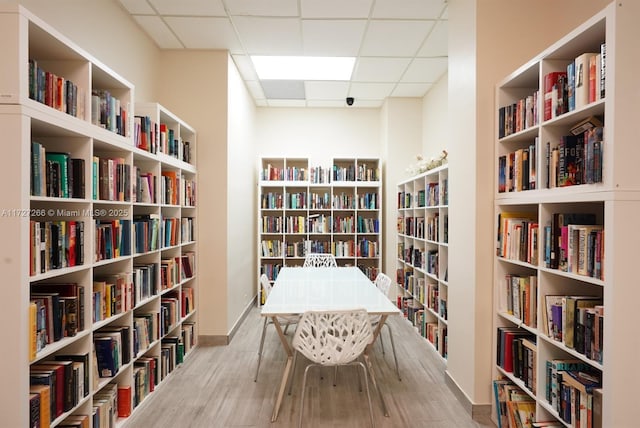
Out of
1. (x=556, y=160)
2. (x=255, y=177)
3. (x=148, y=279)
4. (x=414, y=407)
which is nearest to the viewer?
(x=556, y=160)

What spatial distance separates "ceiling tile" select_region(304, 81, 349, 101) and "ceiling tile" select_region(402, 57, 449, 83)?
900 mm

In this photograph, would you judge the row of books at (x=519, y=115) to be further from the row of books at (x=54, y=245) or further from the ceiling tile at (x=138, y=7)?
the ceiling tile at (x=138, y=7)

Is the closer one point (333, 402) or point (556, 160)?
point (556, 160)

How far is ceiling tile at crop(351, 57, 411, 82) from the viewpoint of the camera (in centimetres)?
429

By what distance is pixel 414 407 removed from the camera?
8.76 feet

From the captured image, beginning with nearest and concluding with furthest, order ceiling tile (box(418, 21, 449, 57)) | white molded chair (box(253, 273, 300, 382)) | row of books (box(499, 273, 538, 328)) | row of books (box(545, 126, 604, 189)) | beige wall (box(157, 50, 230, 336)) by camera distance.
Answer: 1. row of books (box(545, 126, 604, 189))
2. row of books (box(499, 273, 538, 328))
3. white molded chair (box(253, 273, 300, 382))
4. ceiling tile (box(418, 21, 449, 57))
5. beige wall (box(157, 50, 230, 336))

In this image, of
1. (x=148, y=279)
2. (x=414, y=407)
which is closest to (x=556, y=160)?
(x=414, y=407)

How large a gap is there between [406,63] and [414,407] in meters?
3.79

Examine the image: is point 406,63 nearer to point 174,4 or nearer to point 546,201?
point 174,4

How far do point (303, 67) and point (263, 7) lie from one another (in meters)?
1.34

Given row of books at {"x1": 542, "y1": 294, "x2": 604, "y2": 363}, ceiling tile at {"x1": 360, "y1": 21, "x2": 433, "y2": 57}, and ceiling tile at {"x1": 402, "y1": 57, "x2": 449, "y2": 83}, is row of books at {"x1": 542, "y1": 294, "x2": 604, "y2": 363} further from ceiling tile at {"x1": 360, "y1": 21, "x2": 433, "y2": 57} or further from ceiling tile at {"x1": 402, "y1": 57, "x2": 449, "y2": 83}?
ceiling tile at {"x1": 402, "y1": 57, "x2": 449, "y2": 83}

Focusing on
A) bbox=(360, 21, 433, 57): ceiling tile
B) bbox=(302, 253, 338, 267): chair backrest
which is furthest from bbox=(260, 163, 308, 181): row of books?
bbox=(360, 21, 433, 57): ceiling tile

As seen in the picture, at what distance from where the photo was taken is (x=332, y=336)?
2.34 m

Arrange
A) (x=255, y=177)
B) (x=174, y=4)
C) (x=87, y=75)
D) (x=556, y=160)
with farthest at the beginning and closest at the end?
(x=255, y=177), (x=174, y=4), (x=87, y=75), (x=556, y=160)
